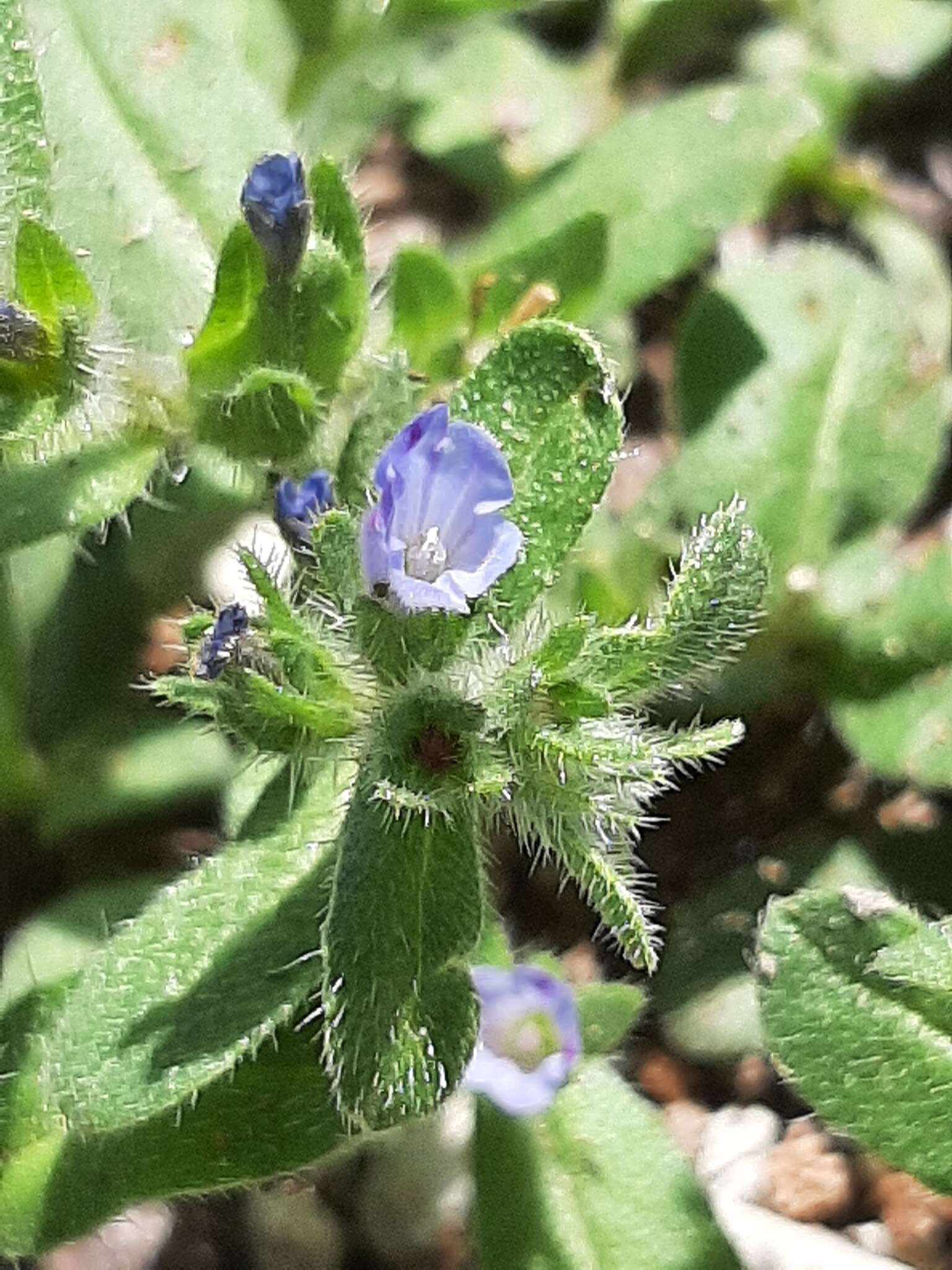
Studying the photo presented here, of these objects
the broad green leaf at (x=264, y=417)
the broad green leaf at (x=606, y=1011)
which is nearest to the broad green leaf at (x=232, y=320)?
the broad green leaf at (x=264, y=417)

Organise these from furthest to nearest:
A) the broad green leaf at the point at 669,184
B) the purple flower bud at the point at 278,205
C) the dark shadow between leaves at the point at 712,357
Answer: the dark shadow between leaves at the point at 712,357, the broad green leaf at the point at 669,184, the purple flower bud at the point at 278,205

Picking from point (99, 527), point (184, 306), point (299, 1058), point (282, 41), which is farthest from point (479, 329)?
point (299, 1058)

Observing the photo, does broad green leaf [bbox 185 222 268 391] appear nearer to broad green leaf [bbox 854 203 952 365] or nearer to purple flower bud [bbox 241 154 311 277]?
purple flower bud [bbox 241 154 311 277]

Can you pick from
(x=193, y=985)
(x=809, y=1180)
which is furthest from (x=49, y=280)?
(x=809, y=1180)

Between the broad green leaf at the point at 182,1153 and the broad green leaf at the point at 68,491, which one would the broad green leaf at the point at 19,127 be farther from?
the broad green leaf at the point at 182,1153

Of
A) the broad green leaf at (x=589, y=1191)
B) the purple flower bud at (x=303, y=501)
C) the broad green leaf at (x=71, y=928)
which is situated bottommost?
the broad green leaf at (x=589, y=1191)

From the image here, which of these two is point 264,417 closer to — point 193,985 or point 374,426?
point 374,426

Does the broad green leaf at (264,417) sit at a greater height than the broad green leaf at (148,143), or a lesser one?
lesser
